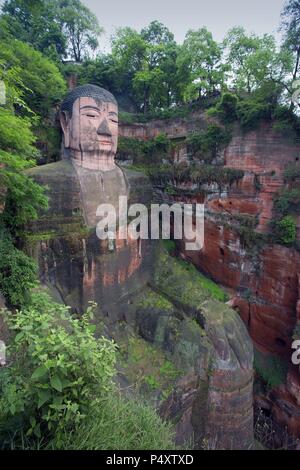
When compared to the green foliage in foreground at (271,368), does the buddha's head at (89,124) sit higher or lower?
higher

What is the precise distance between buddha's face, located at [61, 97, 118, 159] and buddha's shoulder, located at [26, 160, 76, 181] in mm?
637

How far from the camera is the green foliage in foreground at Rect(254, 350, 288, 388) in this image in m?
11.1

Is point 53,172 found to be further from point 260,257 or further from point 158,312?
point 260,257

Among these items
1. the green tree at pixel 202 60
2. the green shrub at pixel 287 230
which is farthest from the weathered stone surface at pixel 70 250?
the green tree at pixel 202 60

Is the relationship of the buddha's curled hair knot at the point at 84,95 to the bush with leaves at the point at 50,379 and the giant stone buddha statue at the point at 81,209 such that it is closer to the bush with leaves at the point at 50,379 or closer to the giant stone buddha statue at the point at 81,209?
the giant stone buddha statue at the point at 81,209

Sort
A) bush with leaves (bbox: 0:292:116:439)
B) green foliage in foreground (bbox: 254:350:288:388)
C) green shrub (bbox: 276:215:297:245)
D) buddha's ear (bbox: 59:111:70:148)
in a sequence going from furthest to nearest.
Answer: green foliage in foreground (bbox: 254:350:288:388) < green shrub (bbox: 276:215:297:245) < buddha's ear (bbox: 59:111:70:148) < bush with leaves (bbox: 0:292:116:439)

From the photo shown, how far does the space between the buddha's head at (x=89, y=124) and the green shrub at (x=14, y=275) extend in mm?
3799

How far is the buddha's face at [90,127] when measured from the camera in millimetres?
8016

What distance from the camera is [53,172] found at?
25.9 feet

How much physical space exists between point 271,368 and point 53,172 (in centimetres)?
1195

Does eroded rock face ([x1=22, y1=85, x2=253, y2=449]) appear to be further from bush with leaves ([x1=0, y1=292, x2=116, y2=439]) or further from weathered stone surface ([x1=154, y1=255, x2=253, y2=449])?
bush with leaves ([x1=0, y1=292, x2=116, y2=439])

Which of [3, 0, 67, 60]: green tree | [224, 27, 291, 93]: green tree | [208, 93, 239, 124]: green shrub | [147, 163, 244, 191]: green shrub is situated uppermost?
[3, 0, 67, 60]: green tree

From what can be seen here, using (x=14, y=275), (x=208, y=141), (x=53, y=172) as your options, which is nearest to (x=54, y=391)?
(x=14, y=275)

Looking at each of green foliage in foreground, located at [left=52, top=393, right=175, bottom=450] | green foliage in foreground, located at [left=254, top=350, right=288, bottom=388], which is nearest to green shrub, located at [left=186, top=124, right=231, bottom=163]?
green foliage in foreground, located at [left=254, top=350, right=288, bottom=388]
